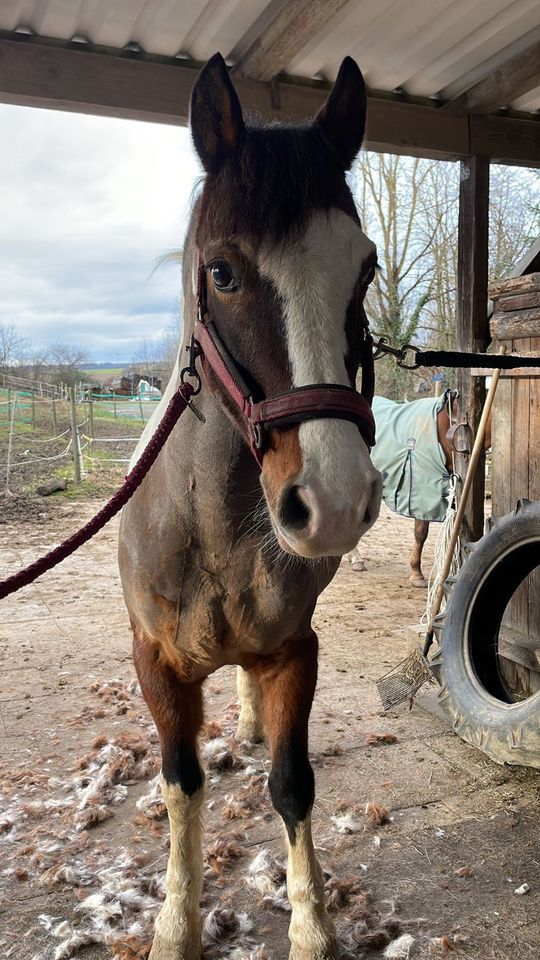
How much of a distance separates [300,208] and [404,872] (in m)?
2.10

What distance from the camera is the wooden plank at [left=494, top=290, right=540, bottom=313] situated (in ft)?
10.4

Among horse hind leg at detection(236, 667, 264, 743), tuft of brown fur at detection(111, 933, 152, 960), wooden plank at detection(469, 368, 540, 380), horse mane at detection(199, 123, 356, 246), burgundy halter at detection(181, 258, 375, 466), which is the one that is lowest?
tuft of brown fur at detection(111, 933, 152, 960)

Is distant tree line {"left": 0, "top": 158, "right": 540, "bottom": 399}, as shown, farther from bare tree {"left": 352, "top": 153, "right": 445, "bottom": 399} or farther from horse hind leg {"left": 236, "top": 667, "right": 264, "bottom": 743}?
horse hind leg {"left": 236, "top": 667, "right": 264, "bottom": 743}

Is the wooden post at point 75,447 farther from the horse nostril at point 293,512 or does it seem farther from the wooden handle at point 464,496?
the horse nostril at point 293,512

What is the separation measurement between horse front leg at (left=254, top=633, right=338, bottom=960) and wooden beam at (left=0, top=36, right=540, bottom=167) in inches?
80.0

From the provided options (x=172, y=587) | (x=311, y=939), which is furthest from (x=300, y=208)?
(x=311, y=939)

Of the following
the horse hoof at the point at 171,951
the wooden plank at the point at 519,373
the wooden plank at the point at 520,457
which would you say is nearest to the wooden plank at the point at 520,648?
the wooden plank at the point at 520,457

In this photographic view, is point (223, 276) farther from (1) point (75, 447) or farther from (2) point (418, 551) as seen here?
(1) point (75, 447)

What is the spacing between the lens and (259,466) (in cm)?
154

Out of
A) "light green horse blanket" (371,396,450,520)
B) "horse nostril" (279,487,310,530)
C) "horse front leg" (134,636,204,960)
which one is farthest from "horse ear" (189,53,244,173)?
"light green horse blanket" (371,396,450,520)

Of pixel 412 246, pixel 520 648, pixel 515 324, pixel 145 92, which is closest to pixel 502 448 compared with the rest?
pixel 515 324

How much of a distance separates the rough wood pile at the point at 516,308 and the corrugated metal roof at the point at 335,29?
1.07 m

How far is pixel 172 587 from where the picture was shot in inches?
72.1

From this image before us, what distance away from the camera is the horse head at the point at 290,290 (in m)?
1.17
